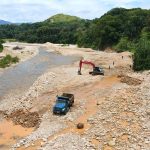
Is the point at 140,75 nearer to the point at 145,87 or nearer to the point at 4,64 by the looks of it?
the point at 145,87

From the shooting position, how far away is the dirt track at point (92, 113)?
129 feet

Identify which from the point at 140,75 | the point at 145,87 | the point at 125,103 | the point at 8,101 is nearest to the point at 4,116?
the point at 8,101

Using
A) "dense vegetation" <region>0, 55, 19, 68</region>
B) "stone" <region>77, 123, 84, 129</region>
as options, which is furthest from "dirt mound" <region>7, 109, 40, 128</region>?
"dense vegetation" <region>0, 55, 19, 68</region>

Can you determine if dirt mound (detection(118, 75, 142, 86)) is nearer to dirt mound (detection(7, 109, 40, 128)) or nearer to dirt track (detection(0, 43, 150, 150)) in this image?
dirt track (detection(0, 43, 150, 150))

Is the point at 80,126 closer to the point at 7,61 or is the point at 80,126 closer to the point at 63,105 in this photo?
the point at 63,105

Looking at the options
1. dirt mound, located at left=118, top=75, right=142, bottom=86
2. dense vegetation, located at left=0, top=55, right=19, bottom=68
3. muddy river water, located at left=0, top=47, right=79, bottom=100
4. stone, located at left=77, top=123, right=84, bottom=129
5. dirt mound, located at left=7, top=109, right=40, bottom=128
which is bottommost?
dirt mound, located at left=7, top=109, right=40, bottom=128

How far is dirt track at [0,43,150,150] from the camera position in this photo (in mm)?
39344

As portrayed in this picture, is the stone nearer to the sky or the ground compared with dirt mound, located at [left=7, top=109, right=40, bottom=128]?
nearer to the sky

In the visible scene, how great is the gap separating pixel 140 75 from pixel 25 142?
37.9 m

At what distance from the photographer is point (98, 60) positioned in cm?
10481

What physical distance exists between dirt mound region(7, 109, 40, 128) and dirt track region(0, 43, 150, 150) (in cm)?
89

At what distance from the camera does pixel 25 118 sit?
162 ft

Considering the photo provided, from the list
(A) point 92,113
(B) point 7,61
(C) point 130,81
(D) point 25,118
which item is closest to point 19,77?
(B) point 7,61

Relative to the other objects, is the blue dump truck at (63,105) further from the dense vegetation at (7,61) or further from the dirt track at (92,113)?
the dense vegetation at (7,61)
